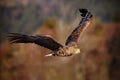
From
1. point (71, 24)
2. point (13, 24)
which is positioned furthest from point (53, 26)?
point (13, 24)

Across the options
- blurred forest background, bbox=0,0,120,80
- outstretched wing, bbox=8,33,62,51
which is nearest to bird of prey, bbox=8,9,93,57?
outstretched wing, bbox=8,33,62,51

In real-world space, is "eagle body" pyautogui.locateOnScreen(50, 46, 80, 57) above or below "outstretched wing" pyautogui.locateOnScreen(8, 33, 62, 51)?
below

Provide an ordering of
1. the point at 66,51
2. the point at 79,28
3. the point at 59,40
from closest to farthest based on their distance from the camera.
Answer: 1. the point at 66,51
2. the point at 79,28
3. the point at 59,40

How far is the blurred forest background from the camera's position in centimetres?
904

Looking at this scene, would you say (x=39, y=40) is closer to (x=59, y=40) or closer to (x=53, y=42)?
(x=53, y=42)

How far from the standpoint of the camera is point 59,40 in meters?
9.49

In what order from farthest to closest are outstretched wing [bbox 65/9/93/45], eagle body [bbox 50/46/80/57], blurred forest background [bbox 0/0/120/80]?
blurred forest background [bbox 0/0/120/80]
outstretched wing [bbox 65/9/93/45]
eagle body [bbox 50/46/80/57]

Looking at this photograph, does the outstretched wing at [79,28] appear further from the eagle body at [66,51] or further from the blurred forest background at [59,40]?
the blurred forest background at [59,40]

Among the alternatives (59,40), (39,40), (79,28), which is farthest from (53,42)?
(59,40)

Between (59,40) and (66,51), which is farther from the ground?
(59,40)

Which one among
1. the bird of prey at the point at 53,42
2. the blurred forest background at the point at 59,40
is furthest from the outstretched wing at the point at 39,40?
the blurred forest background at the point at 59,40

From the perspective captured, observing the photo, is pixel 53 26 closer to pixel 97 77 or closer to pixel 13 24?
pixel 13 24

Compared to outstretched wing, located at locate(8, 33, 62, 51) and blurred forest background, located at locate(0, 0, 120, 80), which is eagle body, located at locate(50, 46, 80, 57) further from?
blurred forest background, located at locate(0, 0, 120, 80)

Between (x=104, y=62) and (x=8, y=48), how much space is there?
309 cm
